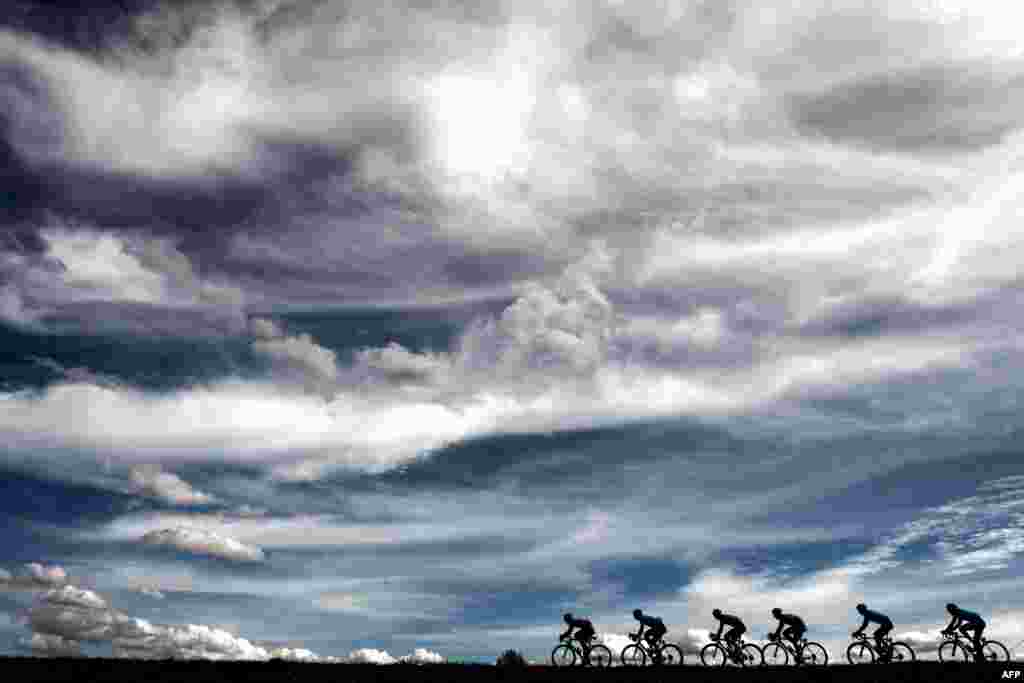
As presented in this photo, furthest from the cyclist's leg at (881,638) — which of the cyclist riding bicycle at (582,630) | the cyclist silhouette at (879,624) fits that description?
the cyclist riding bicycle at (582,630)

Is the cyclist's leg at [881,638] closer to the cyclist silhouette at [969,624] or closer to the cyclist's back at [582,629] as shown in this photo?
the cyclist silhouette at [969,624]

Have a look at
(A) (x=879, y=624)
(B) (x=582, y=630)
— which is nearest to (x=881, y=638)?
(A) (x=879, y=624)

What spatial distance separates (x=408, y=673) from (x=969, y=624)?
20.1 metres

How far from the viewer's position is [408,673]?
2808cm

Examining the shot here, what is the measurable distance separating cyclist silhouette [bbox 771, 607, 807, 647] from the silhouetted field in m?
1.87

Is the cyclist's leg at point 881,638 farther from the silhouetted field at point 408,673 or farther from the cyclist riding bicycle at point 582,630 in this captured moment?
the cyclist riding bicycle at point 582,630

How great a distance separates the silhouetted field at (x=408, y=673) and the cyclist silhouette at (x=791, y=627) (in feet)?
6.13

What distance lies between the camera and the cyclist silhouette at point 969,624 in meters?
32.2

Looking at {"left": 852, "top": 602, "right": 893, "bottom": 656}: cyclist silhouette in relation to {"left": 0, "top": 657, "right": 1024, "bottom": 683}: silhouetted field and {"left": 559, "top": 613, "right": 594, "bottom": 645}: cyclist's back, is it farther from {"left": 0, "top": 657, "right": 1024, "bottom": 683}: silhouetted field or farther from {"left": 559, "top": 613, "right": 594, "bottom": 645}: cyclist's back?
{"left": 559, "top": 613, "right": 594, "bottom": 645}: cyclist's back

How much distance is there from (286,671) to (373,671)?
2667 mm

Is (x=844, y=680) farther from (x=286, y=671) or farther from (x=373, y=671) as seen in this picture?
(x=286, y=671)

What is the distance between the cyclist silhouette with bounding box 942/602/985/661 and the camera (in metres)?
32.2

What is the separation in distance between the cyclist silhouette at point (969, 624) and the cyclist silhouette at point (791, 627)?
4942mm

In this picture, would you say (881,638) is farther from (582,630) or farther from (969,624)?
(582,630)
